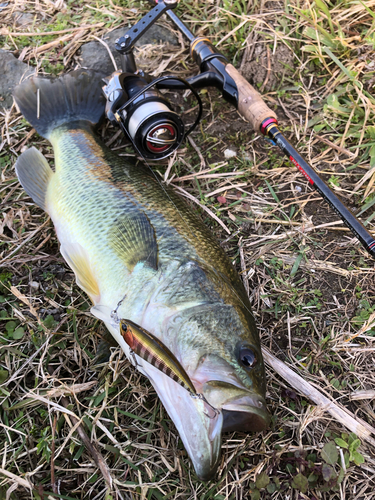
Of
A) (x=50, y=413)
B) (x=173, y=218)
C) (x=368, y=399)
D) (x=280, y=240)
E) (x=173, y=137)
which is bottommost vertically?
(x=368, y=399)

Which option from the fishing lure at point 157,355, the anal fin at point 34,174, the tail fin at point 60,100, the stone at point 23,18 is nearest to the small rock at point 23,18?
the stone at point 23,18

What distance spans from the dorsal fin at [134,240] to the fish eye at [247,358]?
0.70 meters

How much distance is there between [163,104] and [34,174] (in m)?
1.18

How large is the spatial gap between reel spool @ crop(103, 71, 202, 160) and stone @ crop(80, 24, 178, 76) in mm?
929

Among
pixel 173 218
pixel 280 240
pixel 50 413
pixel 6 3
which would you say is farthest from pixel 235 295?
pixel 6 3

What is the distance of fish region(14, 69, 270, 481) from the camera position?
1.82 metres

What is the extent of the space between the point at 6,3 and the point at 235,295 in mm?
4273

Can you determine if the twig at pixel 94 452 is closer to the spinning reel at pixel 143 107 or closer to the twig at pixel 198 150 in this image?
the spinning reel at pixel 143 107

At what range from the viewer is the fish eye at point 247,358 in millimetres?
1928

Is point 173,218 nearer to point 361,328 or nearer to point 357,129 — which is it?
point 361,328

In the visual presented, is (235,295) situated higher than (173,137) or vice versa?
(173,137)

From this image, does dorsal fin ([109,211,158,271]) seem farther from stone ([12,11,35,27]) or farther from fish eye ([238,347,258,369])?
stone ([12,11,35,27])

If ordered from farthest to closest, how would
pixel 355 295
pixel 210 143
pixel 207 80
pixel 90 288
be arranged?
pixel 210 143
pixel 207 80
pixel 355 295
pixel 90 288

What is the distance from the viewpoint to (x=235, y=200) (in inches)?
123
